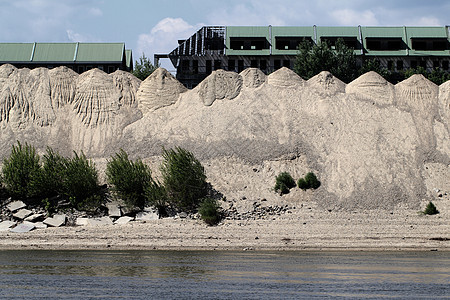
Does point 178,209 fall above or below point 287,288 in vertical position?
above

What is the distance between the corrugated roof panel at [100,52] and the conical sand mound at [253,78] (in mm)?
26273

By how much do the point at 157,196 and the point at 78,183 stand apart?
508 cm

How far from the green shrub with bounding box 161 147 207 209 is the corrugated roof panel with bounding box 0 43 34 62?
120 feet

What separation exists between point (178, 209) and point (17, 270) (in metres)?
15.9

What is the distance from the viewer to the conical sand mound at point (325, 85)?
5075 centimetres

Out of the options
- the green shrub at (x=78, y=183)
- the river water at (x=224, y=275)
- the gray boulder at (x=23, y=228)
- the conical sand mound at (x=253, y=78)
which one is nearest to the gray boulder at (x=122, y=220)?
the green shrub at (x=78, y=183)

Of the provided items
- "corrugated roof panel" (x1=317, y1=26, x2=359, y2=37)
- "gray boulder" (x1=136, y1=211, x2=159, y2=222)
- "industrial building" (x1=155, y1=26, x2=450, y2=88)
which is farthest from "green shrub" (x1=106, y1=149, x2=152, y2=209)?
"corrugated roof panel" (x1=317, y1=26, x2=359, y2=37)

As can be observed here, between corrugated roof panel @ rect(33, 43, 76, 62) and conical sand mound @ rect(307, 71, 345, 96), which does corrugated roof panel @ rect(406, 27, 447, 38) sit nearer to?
conical sand mound @ rect(307, 71, 345, 96)

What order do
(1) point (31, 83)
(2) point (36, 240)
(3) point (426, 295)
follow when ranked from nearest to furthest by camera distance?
1. (3) point (426, 295)
2. (2) point (36, 240)
3. (1) point (31, 83)

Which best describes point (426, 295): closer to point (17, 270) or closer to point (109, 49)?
point (17, 270)

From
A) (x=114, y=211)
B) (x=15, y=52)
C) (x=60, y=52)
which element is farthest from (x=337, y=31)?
(x=114, y=211)

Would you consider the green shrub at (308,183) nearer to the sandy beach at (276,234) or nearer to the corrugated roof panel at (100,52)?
the sandy beach at (276,234)

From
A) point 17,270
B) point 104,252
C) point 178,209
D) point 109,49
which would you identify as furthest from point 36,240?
point 109,49

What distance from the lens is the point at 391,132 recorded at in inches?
1866
